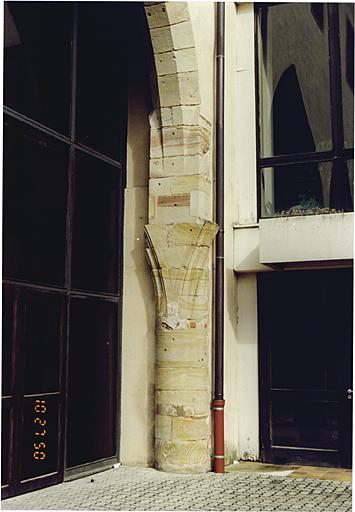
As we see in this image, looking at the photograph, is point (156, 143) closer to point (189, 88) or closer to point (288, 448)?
point (189, 88)

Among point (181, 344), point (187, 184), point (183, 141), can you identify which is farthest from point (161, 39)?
point (181, 344)

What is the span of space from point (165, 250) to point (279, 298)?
158 centimetres

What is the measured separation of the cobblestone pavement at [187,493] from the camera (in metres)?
5.93

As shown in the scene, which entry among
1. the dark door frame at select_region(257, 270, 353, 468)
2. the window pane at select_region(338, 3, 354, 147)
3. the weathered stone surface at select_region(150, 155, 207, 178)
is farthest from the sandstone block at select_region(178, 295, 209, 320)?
the window pane at select_region(338, 3, 354, 147)

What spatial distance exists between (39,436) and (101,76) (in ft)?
12.2

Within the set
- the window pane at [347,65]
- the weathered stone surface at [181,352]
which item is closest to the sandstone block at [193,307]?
the weathered stone surface at [181,352]

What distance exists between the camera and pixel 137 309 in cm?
800

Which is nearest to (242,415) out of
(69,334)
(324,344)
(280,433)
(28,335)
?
(280,433)

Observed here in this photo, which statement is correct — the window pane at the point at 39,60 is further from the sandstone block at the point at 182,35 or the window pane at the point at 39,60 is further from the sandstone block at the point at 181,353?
the sandstone block at the point at 181,353

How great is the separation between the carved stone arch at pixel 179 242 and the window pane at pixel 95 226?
1.55 feet

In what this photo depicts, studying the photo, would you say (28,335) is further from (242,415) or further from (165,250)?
(242,415)

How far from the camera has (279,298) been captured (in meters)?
8.44

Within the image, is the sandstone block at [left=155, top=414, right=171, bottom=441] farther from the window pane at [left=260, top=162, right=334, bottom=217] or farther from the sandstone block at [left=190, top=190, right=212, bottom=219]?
the window pane at [left=260, top=162, right=334, bottom=217]

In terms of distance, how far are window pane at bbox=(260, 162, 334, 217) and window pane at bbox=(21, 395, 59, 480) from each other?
11.3 ft
